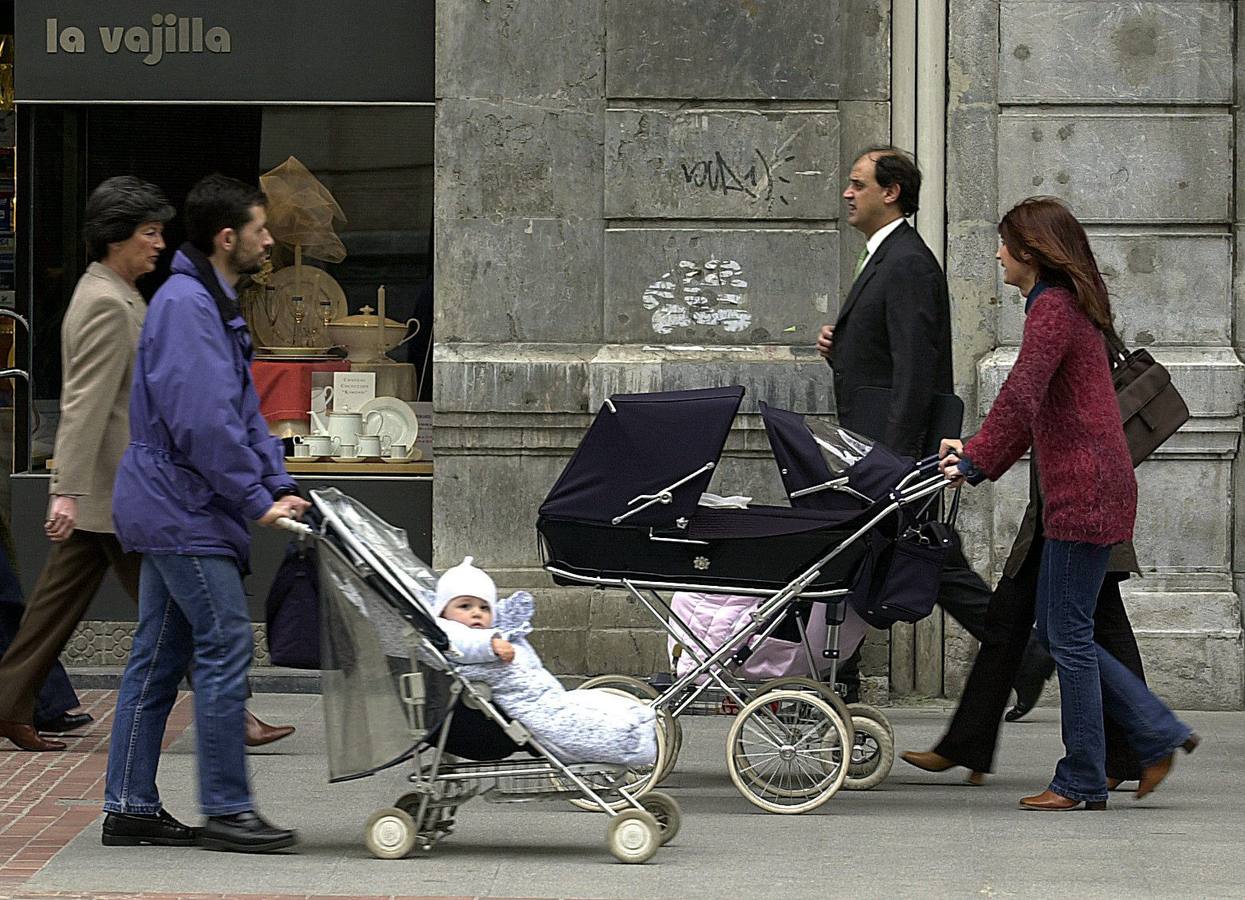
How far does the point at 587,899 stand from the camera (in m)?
5.29

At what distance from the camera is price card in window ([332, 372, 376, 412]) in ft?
30.4

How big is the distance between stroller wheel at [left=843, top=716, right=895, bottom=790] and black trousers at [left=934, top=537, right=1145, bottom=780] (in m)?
0.25

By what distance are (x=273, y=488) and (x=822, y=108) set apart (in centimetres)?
375

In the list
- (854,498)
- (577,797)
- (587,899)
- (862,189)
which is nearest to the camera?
(587,899)

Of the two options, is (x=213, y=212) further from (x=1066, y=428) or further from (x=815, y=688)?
(x=1066, y=428)

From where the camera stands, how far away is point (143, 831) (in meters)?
5.86

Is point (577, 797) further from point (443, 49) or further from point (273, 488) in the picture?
point (443, 49)

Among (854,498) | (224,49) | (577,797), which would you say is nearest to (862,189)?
(854,498)

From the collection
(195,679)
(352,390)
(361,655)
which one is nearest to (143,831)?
(195,679)

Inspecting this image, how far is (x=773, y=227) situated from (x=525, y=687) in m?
3.63

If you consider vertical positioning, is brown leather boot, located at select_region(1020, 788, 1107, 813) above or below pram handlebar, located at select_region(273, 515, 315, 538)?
below

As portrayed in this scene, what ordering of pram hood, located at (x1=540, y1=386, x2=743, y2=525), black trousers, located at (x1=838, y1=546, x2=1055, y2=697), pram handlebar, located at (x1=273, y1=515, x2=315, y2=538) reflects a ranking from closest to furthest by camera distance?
pram handlebar, located at (x1=273, y1=515, x2=315, y2=538)
pram hood, located at (x1=540, y1=386, x2=743, y2=525)
black trousers, located at (x1=838, y1=546, x2=1055, y2=697)

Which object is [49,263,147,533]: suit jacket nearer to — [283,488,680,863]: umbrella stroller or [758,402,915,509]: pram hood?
[283,488,680,863]: umbrella stroller

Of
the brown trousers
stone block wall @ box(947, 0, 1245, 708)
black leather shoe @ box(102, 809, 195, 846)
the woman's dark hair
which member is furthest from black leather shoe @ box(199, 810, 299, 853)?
stone block wall @ box(947, 0, 1245, 708)
